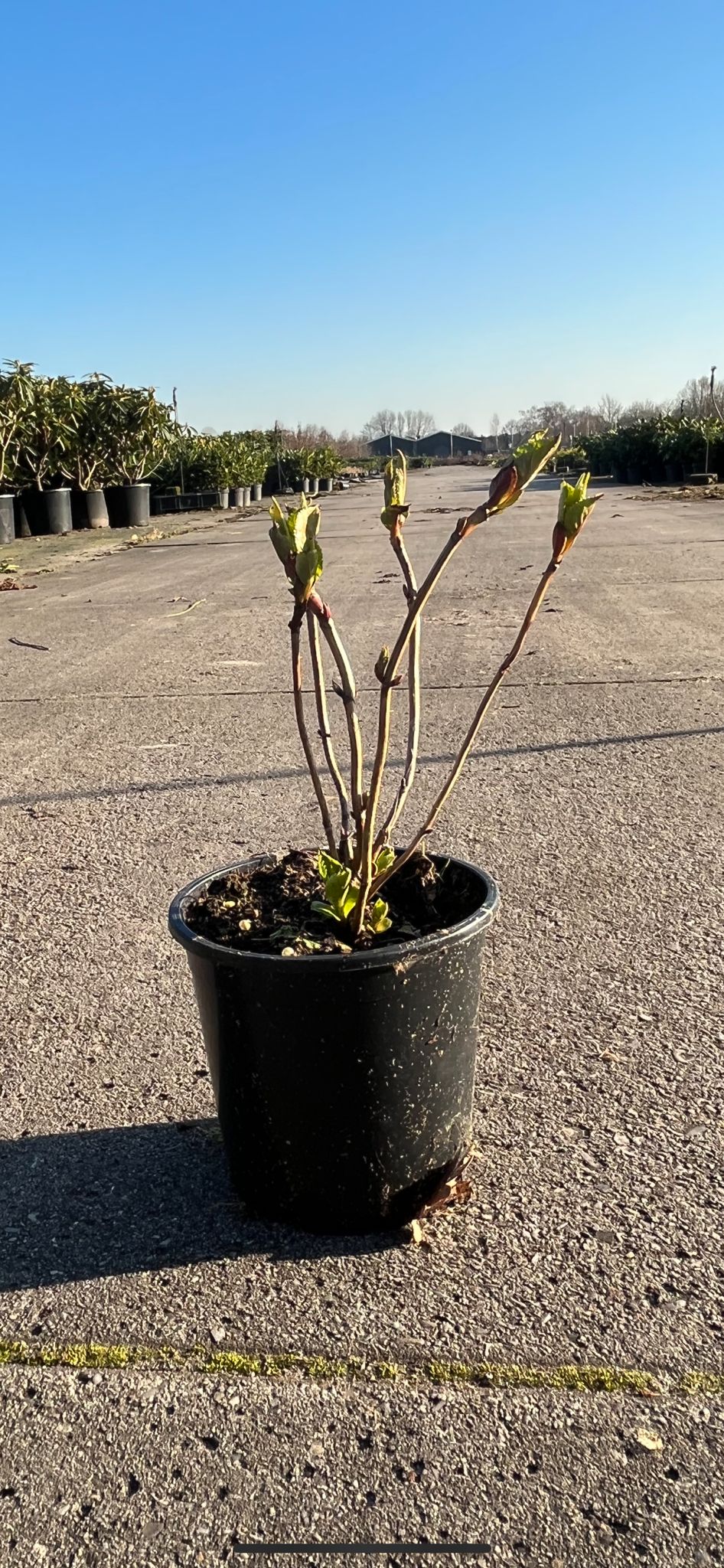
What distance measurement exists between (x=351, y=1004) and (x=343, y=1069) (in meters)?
0.11

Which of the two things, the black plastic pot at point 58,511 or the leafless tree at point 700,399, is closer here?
the black plastic pot at point 58,511

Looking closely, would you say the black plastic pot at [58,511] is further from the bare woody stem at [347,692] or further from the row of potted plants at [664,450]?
the row of potted plants at [664,450]

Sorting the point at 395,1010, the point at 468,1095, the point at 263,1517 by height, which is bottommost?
the point at 263,1517

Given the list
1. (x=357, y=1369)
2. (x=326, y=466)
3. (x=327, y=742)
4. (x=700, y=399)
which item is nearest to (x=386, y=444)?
(x=700, y=399)

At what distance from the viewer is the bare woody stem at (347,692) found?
186 cm

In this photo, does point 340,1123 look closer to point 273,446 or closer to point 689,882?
point 689,882

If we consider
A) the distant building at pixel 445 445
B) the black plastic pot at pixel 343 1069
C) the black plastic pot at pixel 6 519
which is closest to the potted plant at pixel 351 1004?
the black plastic pot at pixel 343 1069

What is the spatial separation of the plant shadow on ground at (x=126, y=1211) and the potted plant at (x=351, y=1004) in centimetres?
6

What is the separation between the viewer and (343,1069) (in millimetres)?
1803

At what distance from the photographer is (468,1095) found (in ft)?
6.56

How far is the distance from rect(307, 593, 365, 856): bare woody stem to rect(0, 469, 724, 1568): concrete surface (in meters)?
0.66

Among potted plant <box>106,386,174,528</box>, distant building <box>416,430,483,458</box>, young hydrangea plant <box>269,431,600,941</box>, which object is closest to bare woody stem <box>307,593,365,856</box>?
young hydrangea plant <box>269,431,600,941</box>

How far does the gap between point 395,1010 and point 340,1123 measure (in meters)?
0.20

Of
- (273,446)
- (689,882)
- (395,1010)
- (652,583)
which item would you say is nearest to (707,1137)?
(395,1010)
